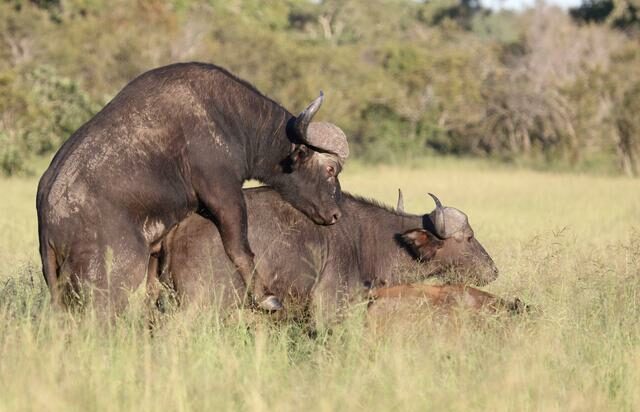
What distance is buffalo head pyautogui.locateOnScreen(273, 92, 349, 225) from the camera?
7.35 m

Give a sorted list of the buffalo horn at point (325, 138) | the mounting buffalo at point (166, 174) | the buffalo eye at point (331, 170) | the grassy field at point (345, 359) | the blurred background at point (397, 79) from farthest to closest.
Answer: the blurred background at point (397, 79) → the buffalo eye at point (331, 170) → the buffalo horn at point (325, 138) → the mounting buffalo at point (166, 174) → the grassy field at point (345, 359)

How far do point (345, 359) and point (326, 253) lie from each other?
1.77 meters

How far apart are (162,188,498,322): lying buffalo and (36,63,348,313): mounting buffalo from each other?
0.11 metres

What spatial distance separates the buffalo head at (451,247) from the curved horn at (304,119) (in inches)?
45.7

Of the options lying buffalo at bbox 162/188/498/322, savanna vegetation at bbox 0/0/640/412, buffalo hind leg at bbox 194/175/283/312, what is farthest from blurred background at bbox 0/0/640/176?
buffalo hind leg at bbox 194/175/283/312

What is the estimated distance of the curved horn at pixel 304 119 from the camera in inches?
279

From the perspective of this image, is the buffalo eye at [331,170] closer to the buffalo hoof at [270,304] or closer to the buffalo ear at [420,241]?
the buffalo ear at [420,241]

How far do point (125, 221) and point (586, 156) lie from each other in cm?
2196

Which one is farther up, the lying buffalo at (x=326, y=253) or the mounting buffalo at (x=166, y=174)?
the mounting buffalo at (x=166, y=174)

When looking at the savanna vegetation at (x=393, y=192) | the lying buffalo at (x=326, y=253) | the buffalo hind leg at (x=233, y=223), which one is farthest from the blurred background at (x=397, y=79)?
the buffalo hind leg at (x=233, y=223)

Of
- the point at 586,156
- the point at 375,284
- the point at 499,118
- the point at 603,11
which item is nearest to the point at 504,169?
the point at 586,156

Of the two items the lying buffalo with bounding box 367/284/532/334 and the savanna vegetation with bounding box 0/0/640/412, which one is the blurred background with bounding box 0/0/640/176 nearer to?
the savanna vegetation with bounding box 0/0/640/412

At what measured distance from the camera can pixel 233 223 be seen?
6.72 m

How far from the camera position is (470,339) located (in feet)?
19.9
